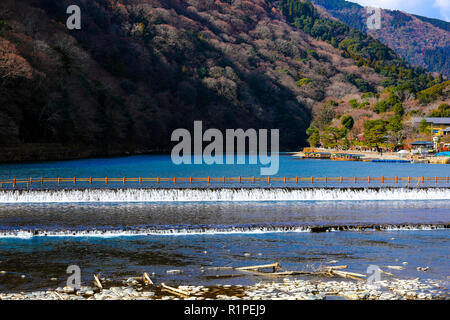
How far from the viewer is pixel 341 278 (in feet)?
50.5

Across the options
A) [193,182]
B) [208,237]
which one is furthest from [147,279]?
[193,182]

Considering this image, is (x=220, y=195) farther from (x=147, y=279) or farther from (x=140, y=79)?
(x=140, y=79)

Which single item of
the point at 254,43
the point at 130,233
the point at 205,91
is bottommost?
the point at 130,233

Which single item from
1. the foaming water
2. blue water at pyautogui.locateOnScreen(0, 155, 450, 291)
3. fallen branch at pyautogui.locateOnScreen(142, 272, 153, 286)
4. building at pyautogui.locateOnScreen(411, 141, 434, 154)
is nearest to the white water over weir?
blue water at pyautogui.locateOnScreen(0, 155, 450, 291)

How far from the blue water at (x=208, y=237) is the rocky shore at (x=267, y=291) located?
101 cm

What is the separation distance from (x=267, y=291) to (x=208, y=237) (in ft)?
30.7

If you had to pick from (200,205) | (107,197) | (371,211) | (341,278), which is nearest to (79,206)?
(107,197)

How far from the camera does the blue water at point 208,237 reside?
1714 centimetres

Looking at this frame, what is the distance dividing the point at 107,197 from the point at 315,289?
23829 mm

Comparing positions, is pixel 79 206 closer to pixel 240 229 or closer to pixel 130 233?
pixel 130 233

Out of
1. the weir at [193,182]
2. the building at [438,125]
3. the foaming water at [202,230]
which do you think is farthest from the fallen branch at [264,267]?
the building at [438,125]

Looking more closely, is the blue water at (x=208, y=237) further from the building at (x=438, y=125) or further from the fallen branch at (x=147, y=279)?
the building at (x=438, y=125)

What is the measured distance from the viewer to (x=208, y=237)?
22.9m

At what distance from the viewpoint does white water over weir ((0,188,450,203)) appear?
34375mm
